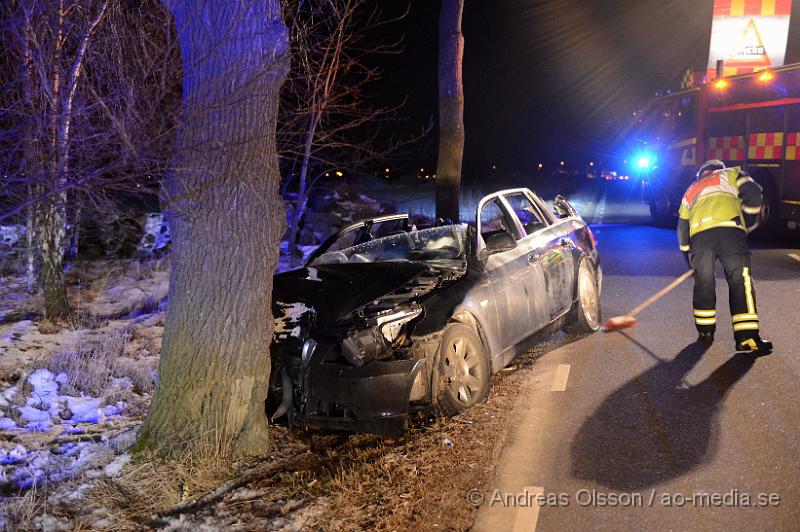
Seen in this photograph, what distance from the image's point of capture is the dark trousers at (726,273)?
622 cm

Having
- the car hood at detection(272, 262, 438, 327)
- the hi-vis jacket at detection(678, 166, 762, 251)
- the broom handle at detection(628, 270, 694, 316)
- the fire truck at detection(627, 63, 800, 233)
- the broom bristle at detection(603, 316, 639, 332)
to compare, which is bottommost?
the broom bristle at detection(603, 316, 639, 332)

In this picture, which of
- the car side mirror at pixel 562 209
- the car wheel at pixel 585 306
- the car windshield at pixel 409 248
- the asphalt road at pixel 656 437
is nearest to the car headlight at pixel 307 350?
the asphalt road at pixel 656 437

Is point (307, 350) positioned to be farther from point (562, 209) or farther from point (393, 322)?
point (562, 209)

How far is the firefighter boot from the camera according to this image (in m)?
6.02

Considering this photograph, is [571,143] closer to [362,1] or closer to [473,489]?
[362,1]

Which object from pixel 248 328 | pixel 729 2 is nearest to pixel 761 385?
pixel 248 328

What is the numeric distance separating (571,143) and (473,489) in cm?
7851

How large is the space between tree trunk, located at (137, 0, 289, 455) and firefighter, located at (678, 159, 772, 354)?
14.2ft

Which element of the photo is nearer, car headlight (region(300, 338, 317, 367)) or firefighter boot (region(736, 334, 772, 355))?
car headlight (region(300, 338, 317, 367))

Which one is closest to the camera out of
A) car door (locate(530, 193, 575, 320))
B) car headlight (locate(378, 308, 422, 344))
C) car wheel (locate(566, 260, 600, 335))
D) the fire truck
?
car headlight (locate(378, 308, 422, 344))

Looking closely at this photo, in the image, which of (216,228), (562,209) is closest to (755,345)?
(562,209)

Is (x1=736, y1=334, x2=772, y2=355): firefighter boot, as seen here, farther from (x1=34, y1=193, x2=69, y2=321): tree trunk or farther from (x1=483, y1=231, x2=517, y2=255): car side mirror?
(x1=34, y1=193, x2=69, y2=321): tree trunk

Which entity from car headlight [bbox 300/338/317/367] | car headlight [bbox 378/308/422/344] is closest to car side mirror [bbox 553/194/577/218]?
car headlight [bbox 378/308/422/344]

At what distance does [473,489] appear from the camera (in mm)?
3871
